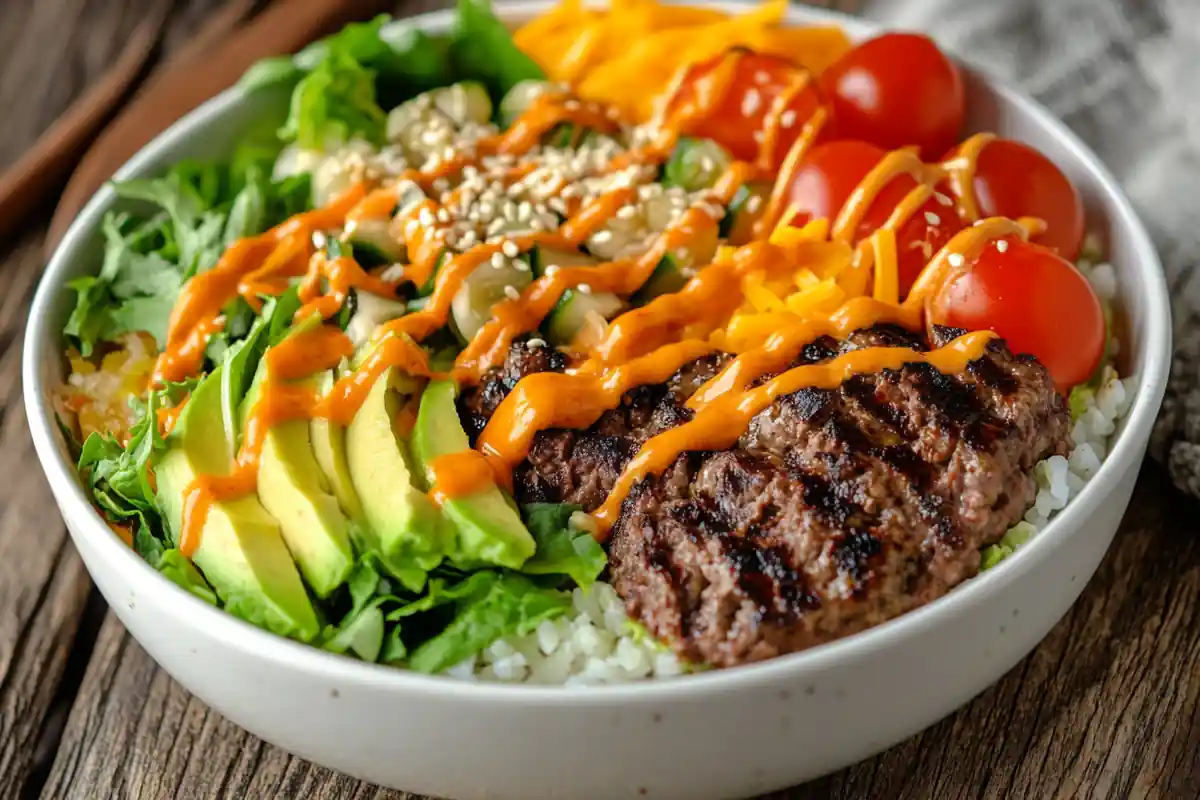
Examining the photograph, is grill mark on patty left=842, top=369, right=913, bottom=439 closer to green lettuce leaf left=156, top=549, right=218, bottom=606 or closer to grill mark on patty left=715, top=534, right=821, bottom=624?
grill mark on patty left=715, top=534, right=821, bottom=624

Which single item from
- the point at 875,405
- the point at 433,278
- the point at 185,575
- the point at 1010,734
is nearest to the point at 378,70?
the point at 433,278

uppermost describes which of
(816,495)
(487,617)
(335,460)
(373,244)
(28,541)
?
(373,244)

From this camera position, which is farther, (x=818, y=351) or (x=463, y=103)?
(x=463, y=103)

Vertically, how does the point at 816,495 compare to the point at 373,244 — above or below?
below

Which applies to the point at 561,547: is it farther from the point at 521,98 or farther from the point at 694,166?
the point at 521,98

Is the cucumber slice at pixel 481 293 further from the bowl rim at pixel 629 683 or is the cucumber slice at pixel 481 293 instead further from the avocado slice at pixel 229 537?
the bowl rim at pixel 629 683

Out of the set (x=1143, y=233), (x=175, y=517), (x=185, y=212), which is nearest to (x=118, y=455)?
(x=175, y=517)

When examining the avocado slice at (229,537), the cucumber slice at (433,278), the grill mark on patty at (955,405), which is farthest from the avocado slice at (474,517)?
the grill mark on patty at (955,405)
